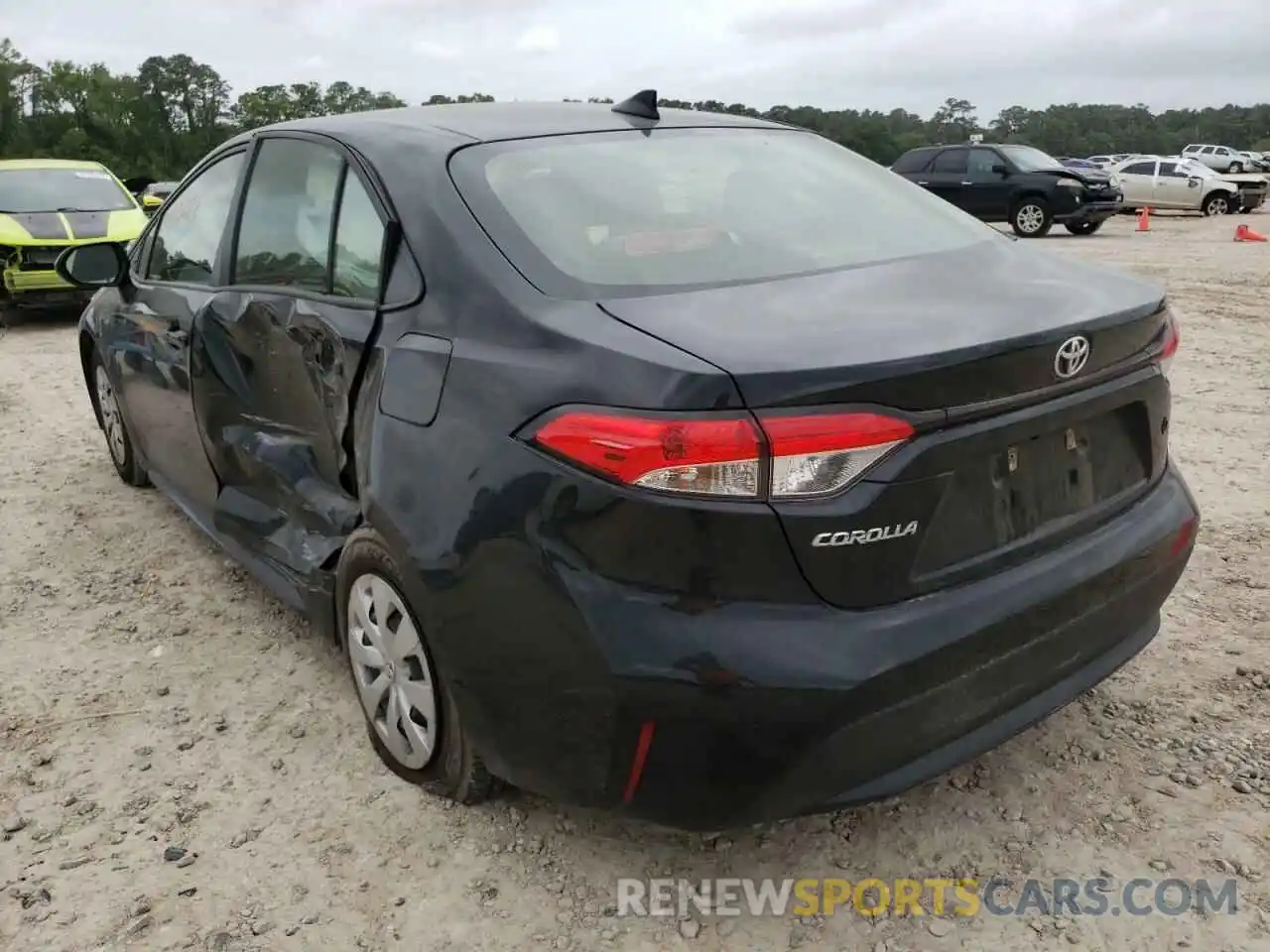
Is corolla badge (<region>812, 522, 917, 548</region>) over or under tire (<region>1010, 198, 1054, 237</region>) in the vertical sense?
over

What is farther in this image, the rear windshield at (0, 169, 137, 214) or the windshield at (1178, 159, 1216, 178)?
the windshield at (1178, 159, 1216, 178)

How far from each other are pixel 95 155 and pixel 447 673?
8096cm

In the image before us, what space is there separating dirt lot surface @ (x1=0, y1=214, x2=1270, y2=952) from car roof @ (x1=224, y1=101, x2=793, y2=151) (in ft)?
5.24

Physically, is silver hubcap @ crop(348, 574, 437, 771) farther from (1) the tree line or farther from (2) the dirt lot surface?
(1) the tree line

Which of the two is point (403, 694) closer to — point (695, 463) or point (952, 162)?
point (695, 463)

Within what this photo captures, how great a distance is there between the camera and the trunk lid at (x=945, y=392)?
6.11ft

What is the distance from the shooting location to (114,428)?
501 centimetres

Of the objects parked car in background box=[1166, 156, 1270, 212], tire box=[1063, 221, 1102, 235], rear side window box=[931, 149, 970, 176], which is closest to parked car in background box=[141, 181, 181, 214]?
rear side window box=[931, 149, 970, 176]

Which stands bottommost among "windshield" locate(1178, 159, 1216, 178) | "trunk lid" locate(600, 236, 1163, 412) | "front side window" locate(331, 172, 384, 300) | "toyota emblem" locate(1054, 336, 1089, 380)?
"windshield" locate(1178, 159, 1216, 178)

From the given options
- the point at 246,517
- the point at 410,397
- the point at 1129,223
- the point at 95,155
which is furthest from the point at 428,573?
the point at 95,155

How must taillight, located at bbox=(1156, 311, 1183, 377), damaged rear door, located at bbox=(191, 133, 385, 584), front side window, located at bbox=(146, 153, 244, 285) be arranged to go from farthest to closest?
1. front side window, located at bbox=(146, 153, 244, 285)
2. damaged rear door, located at bbox=(191, 133, 385, 584)
3. taillight, located at bbox=(1156, 311, 1183, 377)

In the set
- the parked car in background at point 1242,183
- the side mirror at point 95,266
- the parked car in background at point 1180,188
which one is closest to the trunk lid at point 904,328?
the side mirror at point 95,266

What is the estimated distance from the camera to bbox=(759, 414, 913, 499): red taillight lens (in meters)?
1.82

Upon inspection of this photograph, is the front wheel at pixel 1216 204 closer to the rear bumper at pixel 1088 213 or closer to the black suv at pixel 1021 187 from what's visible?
the black suv at pixel 1021 187
